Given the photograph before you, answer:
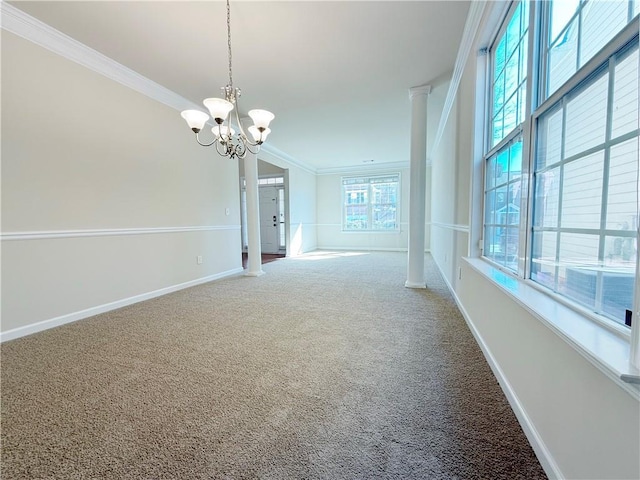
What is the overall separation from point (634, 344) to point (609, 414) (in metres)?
0.19

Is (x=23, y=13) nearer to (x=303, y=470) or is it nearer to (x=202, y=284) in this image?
(x=202, y=284)

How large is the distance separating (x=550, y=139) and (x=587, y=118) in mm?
286

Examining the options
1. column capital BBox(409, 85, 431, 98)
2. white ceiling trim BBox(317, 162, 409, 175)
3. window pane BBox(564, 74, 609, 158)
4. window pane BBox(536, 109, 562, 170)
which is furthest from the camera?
white ceiling trim BBox(317, 162, 409, 175)

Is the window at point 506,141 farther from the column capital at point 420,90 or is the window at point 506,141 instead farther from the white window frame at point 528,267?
the column capital at point 420,90

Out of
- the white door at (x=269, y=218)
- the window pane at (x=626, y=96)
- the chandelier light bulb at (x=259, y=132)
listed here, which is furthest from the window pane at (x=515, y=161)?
the white door at (x=269, y=218)

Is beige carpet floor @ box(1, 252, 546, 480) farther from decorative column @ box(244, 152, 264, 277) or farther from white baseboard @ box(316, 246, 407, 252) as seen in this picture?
white baseboard @ box(316, 246, 407, 252)

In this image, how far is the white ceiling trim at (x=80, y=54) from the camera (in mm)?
2043

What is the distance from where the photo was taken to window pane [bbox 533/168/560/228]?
44.7 inches

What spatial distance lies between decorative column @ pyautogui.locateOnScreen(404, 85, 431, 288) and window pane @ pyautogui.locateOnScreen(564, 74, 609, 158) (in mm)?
2340

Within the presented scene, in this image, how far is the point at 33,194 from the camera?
A: 2.18 meters

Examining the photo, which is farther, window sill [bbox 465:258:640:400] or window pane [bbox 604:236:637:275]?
window pane [bbox 604:236:637:275]

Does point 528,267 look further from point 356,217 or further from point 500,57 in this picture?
point 356,217

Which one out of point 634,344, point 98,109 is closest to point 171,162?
point 98,109

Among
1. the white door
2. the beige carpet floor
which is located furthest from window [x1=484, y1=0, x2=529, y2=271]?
the white door
